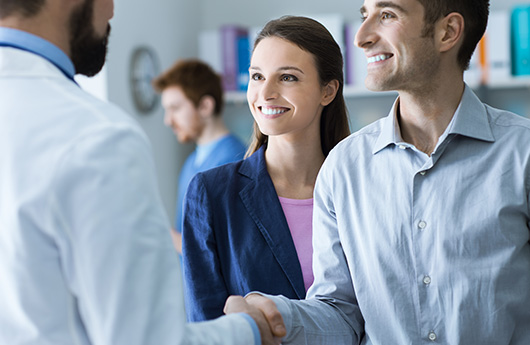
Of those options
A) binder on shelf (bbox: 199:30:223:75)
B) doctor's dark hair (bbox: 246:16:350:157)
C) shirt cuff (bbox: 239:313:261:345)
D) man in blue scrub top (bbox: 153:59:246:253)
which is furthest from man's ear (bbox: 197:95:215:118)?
shirt cuff (bbox: 239:313:261:345)

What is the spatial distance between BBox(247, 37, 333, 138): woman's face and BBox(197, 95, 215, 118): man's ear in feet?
5.34

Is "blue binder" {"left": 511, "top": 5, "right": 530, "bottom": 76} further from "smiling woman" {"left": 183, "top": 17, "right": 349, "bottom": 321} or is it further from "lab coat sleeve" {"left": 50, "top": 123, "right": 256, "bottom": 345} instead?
"lab coat sleeve" {"left": 50, "top": 123, "right": 256, "bottom": 345}

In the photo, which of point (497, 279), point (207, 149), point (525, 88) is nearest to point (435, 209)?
point (497, 279)

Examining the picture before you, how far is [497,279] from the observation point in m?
1.29

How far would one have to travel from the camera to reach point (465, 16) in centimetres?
151

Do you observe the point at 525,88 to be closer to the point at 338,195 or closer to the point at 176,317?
the point at 338,195

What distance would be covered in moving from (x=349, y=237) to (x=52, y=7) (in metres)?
0.84

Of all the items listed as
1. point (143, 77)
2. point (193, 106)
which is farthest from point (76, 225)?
point (143, 77)

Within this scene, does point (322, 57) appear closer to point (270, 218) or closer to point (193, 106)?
point (270, 218)

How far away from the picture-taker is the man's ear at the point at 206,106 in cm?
343

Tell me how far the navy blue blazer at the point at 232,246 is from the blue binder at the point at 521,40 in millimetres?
2459

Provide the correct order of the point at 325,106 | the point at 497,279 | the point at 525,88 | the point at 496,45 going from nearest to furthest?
the point at 497,279 < the point at 325,106 < the point at 496,45 < the point at 525,88

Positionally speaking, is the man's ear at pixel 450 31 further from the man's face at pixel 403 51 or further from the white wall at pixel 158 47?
the white wall at pixel 158 47

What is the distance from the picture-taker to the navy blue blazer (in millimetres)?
1650
